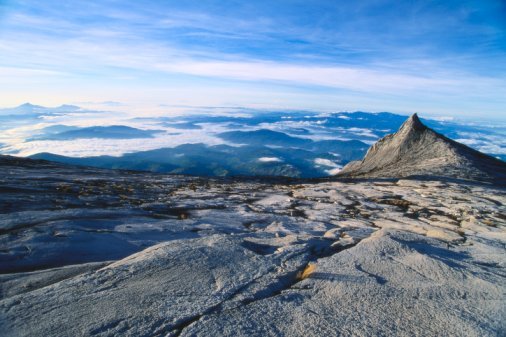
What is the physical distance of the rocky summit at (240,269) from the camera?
424 centimetres

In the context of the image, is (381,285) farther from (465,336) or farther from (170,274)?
(170,274)

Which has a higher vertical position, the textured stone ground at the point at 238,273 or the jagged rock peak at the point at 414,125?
the jagged rock peak at the point at 414,125

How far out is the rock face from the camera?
22.5m

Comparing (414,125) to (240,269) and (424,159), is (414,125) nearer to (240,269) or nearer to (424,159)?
(424,159)

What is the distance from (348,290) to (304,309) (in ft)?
3.50

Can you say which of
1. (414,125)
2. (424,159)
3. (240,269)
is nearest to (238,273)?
(240,269)

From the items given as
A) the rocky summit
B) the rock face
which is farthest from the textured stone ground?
the rock face

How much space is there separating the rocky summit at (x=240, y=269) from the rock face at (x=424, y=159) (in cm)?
1061

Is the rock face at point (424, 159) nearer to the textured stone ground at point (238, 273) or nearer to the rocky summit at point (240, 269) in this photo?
the rocky summit at point (240, 269)

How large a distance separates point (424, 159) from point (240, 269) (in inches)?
1028

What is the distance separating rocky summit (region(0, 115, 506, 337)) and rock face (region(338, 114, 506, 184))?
34.8 ft

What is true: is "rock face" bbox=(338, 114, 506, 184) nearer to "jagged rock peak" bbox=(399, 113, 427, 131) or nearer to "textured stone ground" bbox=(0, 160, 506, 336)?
"jagged rock peak" bbox=(399, 113, 427, 131)

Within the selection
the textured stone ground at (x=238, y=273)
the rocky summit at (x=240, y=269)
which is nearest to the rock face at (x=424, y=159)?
the rocky summit at (x=240, y=269)

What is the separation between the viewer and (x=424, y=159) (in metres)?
26.7
